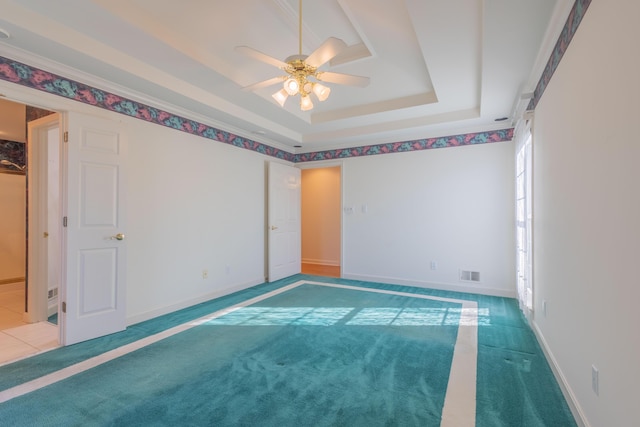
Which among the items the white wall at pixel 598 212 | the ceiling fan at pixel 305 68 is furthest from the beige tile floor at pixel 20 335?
the white wall at pixel 598 212

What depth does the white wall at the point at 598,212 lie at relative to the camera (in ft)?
3.87

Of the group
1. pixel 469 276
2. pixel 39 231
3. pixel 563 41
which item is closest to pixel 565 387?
pixel 563 41

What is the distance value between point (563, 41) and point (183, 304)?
448 centimetres

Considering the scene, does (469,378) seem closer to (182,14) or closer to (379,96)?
(379,96)

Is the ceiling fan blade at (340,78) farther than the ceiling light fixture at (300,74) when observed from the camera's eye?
Yes

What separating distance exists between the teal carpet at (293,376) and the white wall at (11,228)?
3.38 metres

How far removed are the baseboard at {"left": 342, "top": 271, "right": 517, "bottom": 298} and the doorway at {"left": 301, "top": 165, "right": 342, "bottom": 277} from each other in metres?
1.51

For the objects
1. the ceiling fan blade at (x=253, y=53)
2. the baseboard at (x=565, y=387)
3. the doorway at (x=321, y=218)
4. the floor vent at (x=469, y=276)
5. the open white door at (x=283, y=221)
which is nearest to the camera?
the baseboard at (x=565, y=387)

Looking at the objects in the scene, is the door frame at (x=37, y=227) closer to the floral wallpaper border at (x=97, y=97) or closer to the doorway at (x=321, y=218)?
the floral wallpaper border at (x=97, y=97)

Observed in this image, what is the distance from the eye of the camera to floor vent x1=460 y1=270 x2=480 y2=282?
14.7ft

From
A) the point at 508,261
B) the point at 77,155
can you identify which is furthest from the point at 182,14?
the point at 508,261

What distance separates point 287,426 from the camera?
1.70 meters

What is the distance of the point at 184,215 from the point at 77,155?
131cm

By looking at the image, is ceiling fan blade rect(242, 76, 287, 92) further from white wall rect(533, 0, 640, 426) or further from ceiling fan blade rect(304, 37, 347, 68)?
white wall rect(533, 0, 640, 426)
